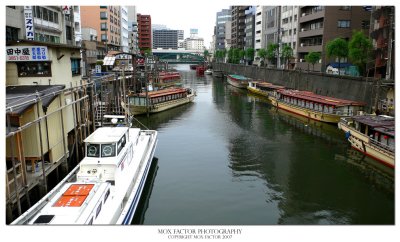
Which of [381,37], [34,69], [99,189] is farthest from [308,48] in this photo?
[99,189]

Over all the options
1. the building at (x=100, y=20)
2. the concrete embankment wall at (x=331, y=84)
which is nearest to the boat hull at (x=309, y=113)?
the concrete embankment wall at (x=331, y=84)

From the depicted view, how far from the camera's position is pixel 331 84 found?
58.8 metres

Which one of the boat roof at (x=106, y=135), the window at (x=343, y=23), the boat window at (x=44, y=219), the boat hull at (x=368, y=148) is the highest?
the window at (x=343, y=23)

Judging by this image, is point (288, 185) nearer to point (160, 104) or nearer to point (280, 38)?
point (160, 104)

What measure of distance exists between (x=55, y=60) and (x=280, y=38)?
92.7 metres

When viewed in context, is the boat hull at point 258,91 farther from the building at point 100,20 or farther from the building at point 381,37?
the building at point 100,20

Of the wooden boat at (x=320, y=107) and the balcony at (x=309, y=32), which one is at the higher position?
the balcony at (x=309, y=32)

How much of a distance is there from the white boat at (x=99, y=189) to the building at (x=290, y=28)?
258 feet

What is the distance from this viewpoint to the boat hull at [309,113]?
44906mm

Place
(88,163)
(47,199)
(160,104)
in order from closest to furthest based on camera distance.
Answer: (47,199) → (88,163) → (160,104)

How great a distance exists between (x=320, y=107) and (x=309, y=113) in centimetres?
238
